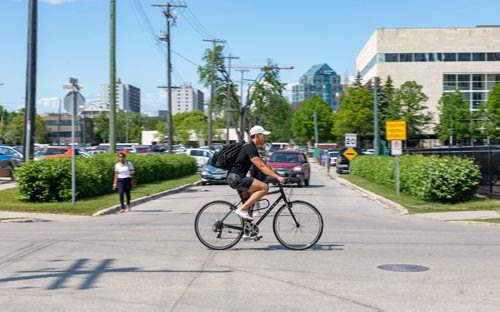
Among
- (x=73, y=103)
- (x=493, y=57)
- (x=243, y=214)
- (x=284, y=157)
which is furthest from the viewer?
(x=493, y=57)

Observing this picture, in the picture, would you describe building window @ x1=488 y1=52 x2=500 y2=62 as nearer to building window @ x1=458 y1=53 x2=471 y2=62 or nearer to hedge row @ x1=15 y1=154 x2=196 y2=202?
building window @ x1=458 y1=53 x2=471 y2=62

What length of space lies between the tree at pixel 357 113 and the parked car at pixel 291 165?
43094mm

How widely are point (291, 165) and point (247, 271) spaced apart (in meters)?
23.6

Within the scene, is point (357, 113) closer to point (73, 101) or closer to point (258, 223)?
point (73, 101)

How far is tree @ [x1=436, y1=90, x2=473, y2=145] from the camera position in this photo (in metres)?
77.2

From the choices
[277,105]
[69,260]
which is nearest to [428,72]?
[277,105]

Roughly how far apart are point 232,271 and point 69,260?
2491mm

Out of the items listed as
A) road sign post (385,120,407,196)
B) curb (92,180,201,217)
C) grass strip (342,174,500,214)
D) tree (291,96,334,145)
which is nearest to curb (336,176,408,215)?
grass strip (342,174,500,214)

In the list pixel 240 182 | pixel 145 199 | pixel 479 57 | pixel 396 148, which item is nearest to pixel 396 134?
pixel 396 148

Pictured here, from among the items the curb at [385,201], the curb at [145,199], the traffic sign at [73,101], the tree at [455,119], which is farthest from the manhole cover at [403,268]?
the tree at [455,119]

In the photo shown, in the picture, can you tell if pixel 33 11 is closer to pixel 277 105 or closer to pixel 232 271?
pixel 232 271

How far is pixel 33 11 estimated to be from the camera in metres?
22.8

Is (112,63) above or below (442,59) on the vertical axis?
below

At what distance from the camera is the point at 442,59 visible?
96812 mm
